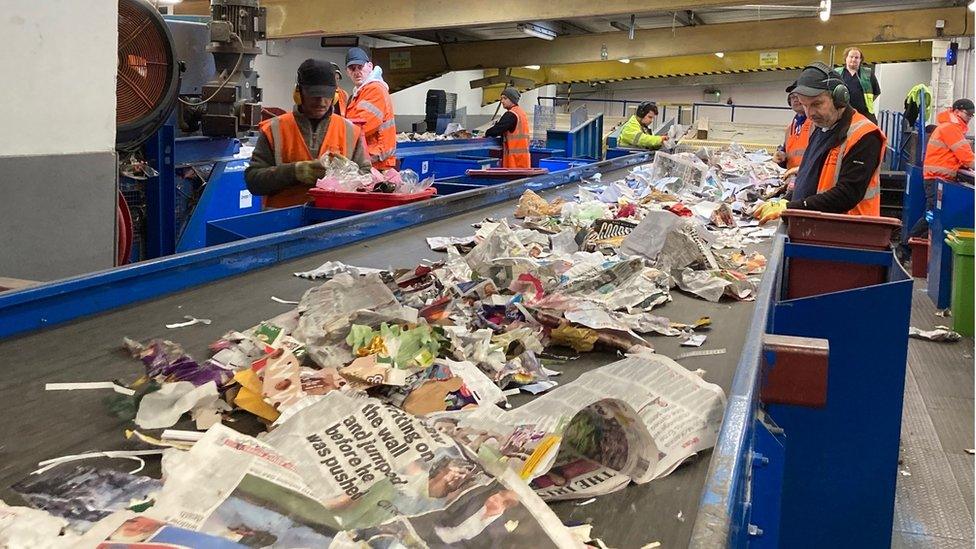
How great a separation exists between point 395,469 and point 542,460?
8.2 inches

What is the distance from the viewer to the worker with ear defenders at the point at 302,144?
3.81 metres

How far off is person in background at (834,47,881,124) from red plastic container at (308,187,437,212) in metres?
3.13

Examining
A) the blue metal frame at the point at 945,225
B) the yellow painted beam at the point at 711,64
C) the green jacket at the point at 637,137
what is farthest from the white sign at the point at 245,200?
the yellow painted beam at the point at 711,64

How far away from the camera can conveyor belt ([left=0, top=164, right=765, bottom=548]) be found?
45.6 inches

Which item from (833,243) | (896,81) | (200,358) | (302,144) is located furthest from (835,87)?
(896,81)

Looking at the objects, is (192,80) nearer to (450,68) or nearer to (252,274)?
(252,274)

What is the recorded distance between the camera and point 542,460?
1.19 meters

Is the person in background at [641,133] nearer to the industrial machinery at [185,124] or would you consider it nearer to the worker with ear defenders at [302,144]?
the industrial machinery at [185,124]

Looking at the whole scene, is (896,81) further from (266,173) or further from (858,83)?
(266,173)

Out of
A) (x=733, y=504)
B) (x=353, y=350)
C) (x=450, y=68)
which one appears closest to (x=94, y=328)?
(x=353, y=350)

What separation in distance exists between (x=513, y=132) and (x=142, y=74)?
4.62 m

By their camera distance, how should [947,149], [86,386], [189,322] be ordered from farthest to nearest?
[947,149] → [189,322] → [86,386]

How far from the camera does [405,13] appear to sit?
851 centimetres

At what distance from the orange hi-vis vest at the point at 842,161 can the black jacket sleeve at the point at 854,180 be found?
0.09 ft
